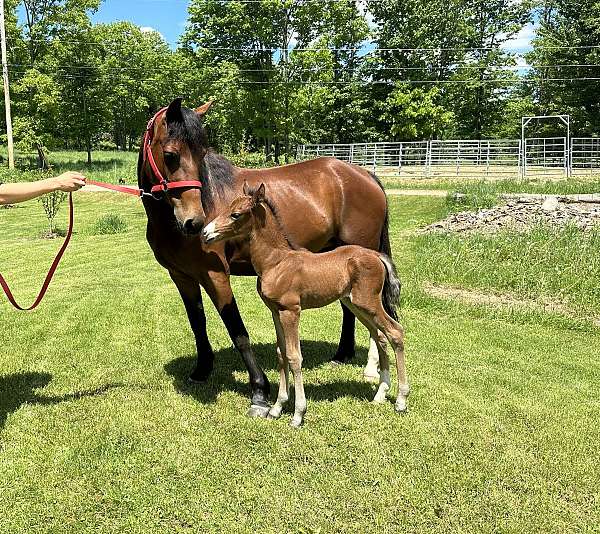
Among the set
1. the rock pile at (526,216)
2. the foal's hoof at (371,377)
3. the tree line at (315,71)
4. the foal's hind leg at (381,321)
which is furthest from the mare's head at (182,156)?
the tree line at (315,71)

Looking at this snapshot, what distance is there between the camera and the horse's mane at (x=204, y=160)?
3799mm

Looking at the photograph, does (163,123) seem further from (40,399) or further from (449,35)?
(449,35)

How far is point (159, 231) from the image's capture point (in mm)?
4316

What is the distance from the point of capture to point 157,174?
3885mm

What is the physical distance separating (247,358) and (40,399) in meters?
1.95

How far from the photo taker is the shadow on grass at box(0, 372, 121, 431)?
450 cm

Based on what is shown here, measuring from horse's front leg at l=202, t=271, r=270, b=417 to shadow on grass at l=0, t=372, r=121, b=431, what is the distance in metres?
1.46

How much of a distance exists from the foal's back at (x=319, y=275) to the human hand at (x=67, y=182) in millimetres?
1591

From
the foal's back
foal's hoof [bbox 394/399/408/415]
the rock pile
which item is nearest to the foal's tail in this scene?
the foal's back

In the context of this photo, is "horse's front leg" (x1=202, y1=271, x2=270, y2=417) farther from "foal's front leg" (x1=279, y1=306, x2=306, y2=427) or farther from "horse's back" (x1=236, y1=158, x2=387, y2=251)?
"horse's back" (x1=236, y1=158, x2=387, y2=251)

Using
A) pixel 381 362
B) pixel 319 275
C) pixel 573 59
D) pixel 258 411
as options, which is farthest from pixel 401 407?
pixel 573 59

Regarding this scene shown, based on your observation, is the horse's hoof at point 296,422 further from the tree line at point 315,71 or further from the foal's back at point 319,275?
the tree line at point 315,71

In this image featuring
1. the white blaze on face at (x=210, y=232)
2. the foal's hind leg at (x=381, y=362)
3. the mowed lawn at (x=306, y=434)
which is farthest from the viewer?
the foal's hind leg at (x=381, y=362)

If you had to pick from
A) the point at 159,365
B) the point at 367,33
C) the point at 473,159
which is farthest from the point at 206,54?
the point at 159,365
